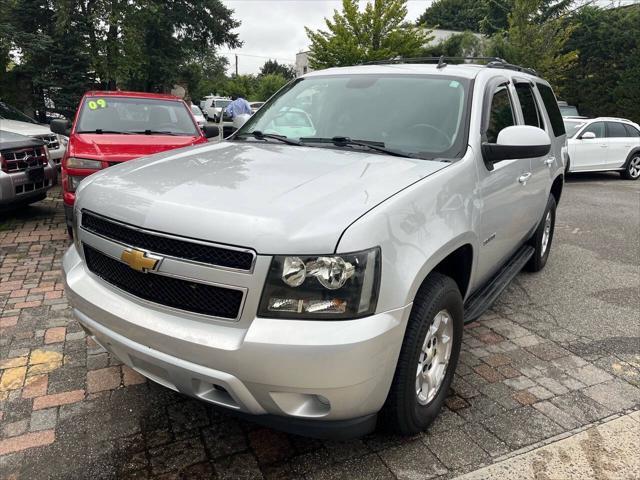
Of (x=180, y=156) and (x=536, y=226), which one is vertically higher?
(x=180, y=156)

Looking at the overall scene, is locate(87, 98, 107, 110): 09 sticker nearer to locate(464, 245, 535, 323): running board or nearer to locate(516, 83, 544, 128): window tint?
locate(516, 83, 544, 128): window tint

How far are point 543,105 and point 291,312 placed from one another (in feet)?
12.5

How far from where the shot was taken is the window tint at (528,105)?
4.11 metres

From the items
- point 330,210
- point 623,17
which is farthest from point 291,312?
point 623,17

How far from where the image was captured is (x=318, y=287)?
1961 mm

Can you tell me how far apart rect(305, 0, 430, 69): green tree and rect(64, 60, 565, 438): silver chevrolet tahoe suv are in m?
19.3

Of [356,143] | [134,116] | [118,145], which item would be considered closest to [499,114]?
[356,143]

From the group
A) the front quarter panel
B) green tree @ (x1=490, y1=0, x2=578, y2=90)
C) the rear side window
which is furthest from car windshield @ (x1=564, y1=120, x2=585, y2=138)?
the front quarter panel

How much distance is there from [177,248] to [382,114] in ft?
5.65

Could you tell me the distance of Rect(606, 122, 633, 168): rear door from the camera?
41.7 feet

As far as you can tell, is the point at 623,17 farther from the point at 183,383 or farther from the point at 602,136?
the point at 183,383

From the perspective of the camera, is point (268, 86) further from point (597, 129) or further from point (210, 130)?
point (210, 130)

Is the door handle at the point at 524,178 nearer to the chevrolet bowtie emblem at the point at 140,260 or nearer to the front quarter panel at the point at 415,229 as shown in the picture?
the front quarter panel at the point at 415,229

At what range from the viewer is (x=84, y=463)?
238cm
